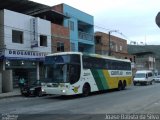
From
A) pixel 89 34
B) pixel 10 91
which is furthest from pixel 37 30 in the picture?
pixel 89 34

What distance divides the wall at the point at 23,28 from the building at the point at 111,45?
2143cm

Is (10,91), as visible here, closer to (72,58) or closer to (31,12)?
(72,58)

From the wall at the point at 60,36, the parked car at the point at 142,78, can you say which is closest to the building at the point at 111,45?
the parked car at the point at 142,78

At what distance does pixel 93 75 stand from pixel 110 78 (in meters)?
4.00

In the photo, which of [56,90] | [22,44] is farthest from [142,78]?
[56,90]

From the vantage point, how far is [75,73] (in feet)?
82.4

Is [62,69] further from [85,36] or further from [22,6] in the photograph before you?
[85,36]

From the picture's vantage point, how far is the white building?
3297 centimetres

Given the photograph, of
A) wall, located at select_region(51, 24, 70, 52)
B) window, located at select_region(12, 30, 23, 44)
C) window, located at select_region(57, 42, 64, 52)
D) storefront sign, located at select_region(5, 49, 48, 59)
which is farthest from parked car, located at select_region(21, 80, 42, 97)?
window, located at select_region(57, 42, 64, 52)

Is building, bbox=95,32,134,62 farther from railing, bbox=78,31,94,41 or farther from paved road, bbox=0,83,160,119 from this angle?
paved road, bbox=0,83,160,119

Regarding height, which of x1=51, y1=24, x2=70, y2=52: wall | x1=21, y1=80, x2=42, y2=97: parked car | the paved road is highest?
x1=51, y1=24, x2=70, y2=52: wall

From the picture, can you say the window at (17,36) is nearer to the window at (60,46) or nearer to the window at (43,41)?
the window at (43,41)

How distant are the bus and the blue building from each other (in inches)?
592

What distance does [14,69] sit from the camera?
3500 cm
